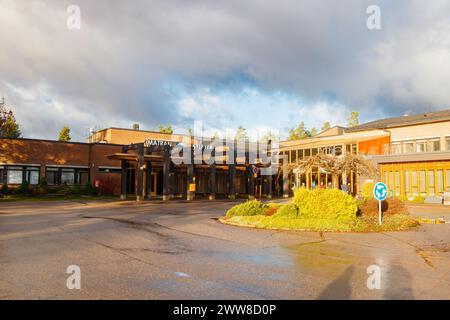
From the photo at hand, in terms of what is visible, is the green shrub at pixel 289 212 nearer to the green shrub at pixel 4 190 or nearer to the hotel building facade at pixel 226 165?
the hotel building facade at pixel 226 165

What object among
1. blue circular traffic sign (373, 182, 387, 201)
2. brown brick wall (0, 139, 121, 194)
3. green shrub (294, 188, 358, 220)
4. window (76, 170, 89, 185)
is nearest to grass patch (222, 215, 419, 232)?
green shrub (294, 188, 358, 220)

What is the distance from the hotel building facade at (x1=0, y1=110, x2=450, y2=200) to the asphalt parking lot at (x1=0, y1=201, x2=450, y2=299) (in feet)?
64.8

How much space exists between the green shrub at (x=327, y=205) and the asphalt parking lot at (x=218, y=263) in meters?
2.04

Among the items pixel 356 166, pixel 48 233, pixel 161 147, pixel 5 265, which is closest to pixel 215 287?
pixel 5 265

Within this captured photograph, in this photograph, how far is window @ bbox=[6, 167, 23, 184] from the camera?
37.4 metres

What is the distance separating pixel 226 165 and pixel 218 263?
32432mm

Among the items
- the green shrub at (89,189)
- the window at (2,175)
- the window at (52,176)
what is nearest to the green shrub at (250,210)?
the green shrub at (89,189)

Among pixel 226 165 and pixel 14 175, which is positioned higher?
pixel 226 165

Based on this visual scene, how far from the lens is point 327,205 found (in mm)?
15398

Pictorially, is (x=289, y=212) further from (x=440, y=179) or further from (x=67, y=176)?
(x=67, y=176)

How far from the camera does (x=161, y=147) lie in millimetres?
35000

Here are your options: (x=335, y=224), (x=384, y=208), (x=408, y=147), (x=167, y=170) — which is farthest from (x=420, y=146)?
(x=335, y=224)

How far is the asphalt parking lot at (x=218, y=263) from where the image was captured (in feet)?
20.2

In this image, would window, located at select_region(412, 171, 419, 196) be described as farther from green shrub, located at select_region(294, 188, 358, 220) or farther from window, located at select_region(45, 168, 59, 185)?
window, located at select_region(45, 168, 59, 185)
